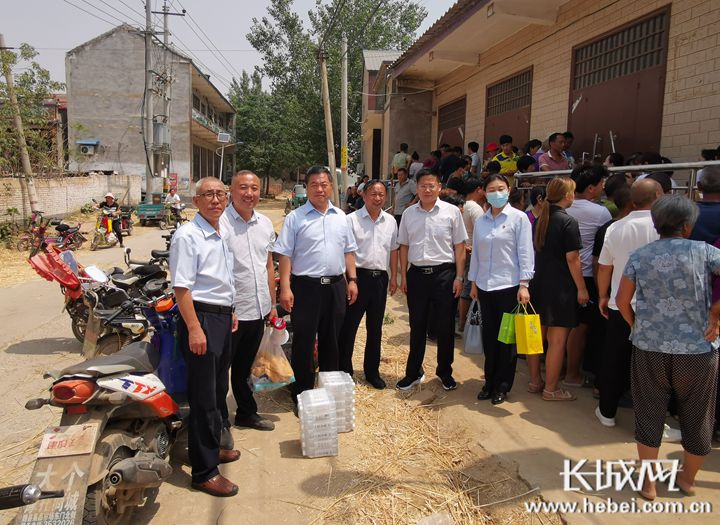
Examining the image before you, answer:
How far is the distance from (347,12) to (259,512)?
123ft

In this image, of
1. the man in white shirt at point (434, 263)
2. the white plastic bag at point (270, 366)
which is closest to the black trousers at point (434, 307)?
the man in white shirt at point (434, 263)

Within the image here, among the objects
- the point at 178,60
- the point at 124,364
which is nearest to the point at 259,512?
the point at 124,364

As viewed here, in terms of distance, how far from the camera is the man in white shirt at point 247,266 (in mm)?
3846

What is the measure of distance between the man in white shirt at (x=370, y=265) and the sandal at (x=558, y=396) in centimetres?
158

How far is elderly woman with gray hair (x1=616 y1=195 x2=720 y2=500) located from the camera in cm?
293

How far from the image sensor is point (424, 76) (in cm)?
1524

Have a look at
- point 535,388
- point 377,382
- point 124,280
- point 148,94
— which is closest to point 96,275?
point 124,280

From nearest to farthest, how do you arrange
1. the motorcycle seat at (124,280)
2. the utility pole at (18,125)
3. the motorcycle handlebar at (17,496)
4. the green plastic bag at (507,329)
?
the motorcycle handlebar at (17,496)
the green plastic bag at (507,329)
the motorcycle seat at (124,280)
the utility pole at (18,125)

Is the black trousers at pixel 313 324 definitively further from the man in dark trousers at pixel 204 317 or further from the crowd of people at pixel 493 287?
the man in dark trousers at pixel 204 317

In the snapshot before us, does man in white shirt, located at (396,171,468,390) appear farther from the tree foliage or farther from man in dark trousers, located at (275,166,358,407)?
the tree foliage

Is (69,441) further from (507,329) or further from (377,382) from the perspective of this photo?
(507,329)

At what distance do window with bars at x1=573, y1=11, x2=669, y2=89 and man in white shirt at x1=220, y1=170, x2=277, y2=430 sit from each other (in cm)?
570

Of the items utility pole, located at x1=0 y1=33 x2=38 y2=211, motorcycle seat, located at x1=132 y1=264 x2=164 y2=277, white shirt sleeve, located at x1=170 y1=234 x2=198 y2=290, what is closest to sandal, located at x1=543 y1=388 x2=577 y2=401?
white shirt sleeve, located at x1=170 y1=234 x2=198 y2=290

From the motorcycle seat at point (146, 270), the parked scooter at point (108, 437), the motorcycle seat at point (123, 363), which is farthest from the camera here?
the motorcycle seat at point (146, 270)
